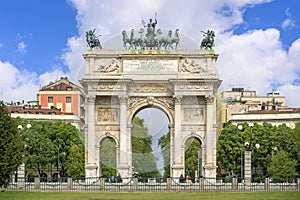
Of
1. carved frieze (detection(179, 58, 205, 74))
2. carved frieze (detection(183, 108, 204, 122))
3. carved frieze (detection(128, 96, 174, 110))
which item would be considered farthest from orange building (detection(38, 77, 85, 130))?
carved frieze (detection(179, 58, 205, 74))

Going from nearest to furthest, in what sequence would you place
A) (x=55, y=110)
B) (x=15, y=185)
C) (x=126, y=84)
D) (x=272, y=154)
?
(x=15, y=185) → (x=126, y=84) → (x=272, y=154) → (x=55, y=110)

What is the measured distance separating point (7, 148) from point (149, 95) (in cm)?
2344

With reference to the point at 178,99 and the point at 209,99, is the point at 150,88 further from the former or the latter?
the point at 209,99

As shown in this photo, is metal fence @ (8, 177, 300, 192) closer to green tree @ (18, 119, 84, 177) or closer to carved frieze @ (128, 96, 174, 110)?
carved frieze @ (128, 96, 174, 110)

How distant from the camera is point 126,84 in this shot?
63.2 metres

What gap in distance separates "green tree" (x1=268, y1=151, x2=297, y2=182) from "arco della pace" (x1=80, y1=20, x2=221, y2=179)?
48.2ft

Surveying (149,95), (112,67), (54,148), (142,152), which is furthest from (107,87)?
(142,152)

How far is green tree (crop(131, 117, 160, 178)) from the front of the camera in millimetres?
101188

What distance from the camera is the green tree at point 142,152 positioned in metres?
101

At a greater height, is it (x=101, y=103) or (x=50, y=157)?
(x=101, y=103)

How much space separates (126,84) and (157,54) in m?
4.15

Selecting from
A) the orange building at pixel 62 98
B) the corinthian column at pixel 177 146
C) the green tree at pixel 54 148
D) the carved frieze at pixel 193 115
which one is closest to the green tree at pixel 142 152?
the orange building at pixel 62 98

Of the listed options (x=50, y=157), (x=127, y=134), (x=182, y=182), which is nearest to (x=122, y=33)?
(x=127, y=134)

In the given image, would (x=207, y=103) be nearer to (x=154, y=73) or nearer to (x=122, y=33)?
(x=154, y=73)
